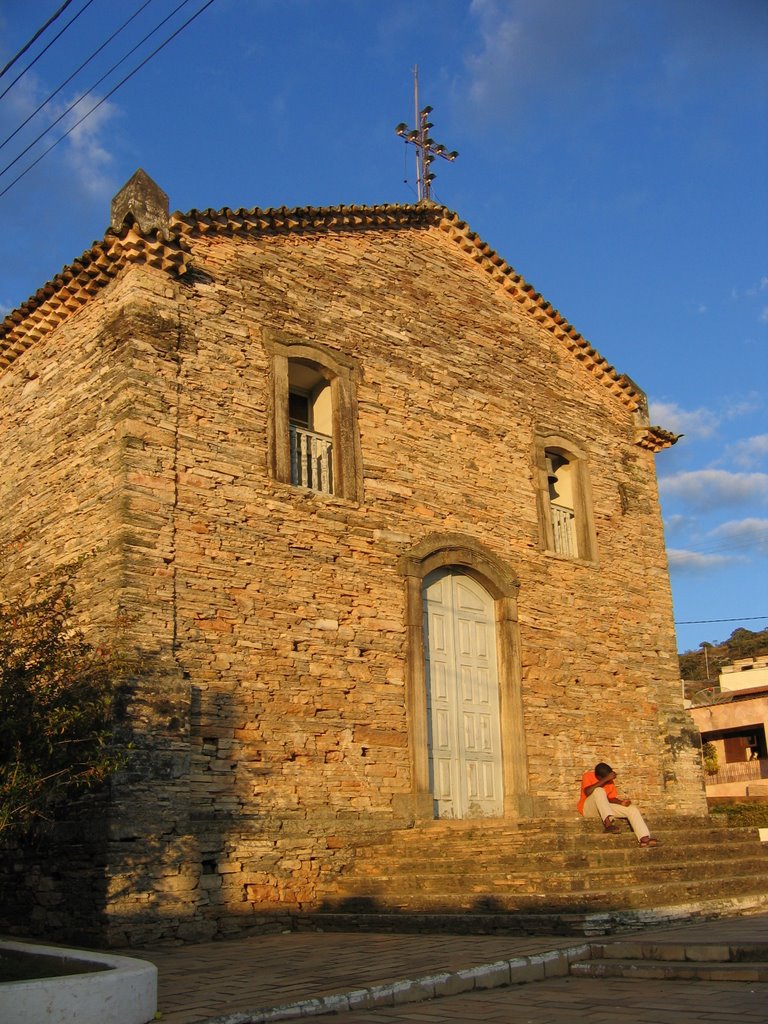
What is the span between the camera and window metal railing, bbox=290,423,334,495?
1299cm

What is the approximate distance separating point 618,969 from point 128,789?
16.2 feet

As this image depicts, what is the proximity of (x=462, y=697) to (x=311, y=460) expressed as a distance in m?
3.68

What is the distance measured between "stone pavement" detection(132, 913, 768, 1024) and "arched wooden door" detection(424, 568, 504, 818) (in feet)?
14.1

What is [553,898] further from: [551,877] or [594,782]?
[594,782]

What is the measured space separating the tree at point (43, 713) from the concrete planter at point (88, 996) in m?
1.56

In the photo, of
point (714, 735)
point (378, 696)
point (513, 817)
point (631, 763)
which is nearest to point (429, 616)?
point (378, 696)

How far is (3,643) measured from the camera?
25.6 ft

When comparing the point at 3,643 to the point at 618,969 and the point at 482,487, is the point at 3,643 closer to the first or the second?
the point at 618,969

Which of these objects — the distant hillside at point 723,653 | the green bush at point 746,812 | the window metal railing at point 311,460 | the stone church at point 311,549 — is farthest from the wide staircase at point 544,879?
the distant hillside at point 723,653

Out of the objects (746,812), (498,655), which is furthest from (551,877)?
(746,812)

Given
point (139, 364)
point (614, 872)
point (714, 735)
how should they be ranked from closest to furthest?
→ point (614, 872)
point (139, 364)
point (714, 735)

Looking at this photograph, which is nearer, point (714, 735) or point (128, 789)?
point (128, 789)

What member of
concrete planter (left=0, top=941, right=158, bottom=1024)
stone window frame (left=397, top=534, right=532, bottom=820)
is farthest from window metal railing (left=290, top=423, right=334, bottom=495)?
concrete planter (left=0, top=941, right=158, bottom=1024)

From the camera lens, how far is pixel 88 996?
18.4 ft
